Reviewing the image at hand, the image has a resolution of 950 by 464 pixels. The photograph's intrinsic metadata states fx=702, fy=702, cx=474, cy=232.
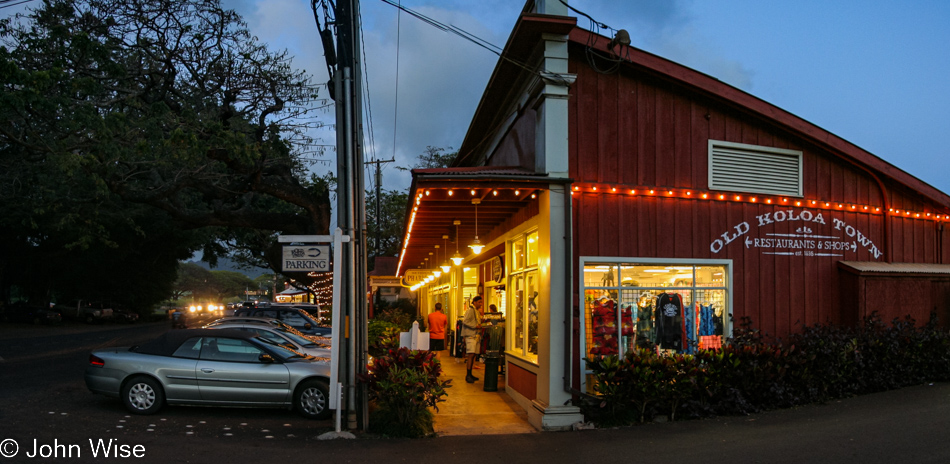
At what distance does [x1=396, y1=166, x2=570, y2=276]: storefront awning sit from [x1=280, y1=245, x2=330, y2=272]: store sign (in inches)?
65.5

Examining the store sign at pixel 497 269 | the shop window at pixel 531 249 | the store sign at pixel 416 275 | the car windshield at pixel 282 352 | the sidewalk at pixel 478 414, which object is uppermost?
the shop window at pixel 531 249

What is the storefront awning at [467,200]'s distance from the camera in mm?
9945

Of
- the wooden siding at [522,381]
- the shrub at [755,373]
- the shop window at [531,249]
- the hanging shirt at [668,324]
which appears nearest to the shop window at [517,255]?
the shop window at [531,249]

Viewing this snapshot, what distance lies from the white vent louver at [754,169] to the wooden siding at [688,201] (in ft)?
0.46

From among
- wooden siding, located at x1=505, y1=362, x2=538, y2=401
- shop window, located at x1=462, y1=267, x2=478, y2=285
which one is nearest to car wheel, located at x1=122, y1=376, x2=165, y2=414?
wooden siding, located at x1=505, y1=362, x2=538, y2=401

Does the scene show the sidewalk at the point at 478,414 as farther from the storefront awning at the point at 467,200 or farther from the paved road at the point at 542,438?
the storefront awning at the point at 467,200

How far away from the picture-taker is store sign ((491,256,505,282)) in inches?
572

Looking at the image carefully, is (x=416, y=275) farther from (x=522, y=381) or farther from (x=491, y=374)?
(x=522, y=381)

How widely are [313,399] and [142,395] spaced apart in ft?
8.34

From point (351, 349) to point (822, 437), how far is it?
5.99 meters

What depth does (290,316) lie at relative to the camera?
22.4 meters

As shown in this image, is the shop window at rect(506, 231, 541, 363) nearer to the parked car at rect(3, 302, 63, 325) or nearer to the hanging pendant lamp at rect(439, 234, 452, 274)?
the hanging pendant lamp at rect(439, 234, 452, 274)

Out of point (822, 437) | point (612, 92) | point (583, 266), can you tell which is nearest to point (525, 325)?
point (583, 266)

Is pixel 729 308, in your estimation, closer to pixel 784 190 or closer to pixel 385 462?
pixel 784 190
